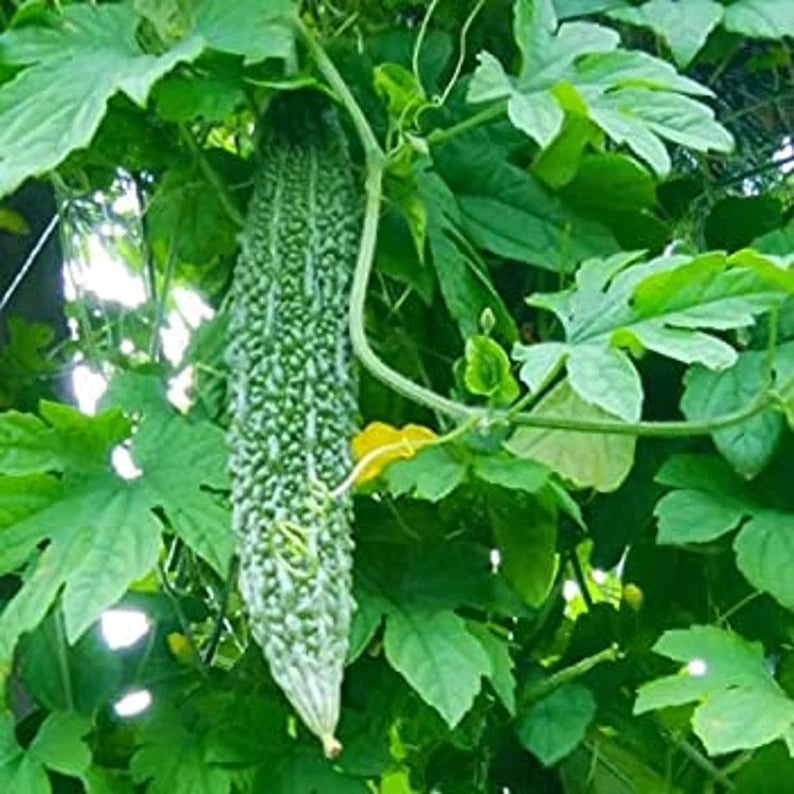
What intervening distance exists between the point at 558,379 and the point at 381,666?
220 mm

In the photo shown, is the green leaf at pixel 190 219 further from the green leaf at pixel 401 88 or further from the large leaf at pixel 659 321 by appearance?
the large leaf at pixel 659 321

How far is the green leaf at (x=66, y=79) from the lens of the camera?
1007 millimetres

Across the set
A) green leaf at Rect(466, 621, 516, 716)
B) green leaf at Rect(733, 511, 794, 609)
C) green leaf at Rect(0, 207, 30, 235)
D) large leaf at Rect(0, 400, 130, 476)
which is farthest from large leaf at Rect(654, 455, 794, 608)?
green leaf at Rect(0, 207, 30, 235)

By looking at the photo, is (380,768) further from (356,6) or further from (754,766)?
(356,6)

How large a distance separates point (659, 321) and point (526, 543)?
23 cm

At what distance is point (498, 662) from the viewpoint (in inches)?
44.4

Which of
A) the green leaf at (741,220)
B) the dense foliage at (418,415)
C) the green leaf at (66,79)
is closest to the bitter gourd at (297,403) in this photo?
the dense foliage at (418,415)

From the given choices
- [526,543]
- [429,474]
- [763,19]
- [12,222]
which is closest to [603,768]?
[526,543]

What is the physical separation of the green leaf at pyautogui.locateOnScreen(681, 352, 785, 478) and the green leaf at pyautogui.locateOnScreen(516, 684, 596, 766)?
0.19 metres

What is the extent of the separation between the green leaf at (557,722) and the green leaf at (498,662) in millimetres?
65

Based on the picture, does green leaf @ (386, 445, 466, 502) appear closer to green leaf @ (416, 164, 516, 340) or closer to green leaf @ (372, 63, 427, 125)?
green leaf @ (416, 164, 516, 340)

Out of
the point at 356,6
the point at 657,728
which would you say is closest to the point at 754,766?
the point at 657,728

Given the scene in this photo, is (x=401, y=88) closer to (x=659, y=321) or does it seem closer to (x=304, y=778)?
(x=659, y=321)

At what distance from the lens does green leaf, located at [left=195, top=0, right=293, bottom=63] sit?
3.51ft
